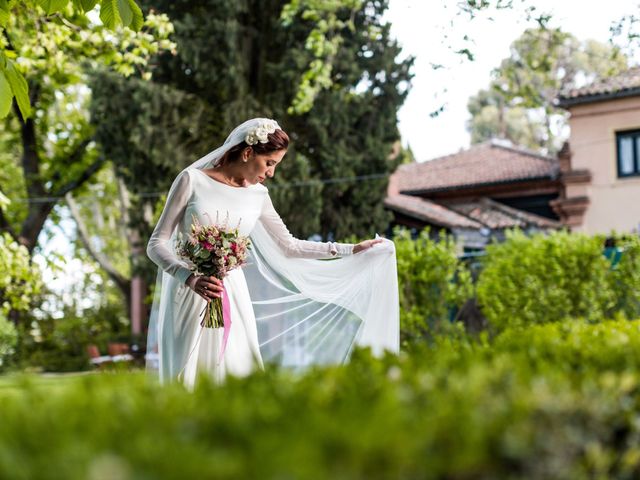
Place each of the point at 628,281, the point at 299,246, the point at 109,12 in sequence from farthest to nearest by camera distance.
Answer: the point at 628,281 → the point at 299,246 → the point at 109,12

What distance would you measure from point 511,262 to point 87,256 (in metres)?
19.5

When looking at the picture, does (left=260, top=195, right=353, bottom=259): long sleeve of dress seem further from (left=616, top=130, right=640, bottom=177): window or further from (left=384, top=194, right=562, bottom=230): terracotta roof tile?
(left=616, top=130, right=640, bottom=177): window

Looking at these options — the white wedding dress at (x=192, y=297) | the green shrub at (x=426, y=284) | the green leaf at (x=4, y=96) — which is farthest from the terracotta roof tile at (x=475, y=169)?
the green leaf at (x=4, y=96)

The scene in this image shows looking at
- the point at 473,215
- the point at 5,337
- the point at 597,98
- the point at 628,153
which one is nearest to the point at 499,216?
the point at 473,215

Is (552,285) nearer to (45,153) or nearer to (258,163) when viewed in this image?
(258,163)

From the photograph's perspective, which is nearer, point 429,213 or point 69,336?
point 69,336

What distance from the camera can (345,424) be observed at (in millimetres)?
1568

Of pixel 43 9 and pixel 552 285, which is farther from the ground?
pixel 43 9

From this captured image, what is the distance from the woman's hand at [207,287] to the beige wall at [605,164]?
72.1 ft

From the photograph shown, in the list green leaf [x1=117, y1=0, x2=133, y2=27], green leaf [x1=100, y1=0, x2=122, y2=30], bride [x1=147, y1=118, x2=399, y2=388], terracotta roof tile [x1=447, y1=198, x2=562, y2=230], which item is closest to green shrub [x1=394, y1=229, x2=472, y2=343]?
bride [x1=147, y1=118, x2=399, y2=388]

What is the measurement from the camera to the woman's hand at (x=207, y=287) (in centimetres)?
467

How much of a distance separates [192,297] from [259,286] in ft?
3.19

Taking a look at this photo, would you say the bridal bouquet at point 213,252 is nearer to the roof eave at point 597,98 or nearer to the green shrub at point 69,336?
the green shrub at point 69,336

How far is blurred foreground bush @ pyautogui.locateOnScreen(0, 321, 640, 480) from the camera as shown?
140 centimetres
